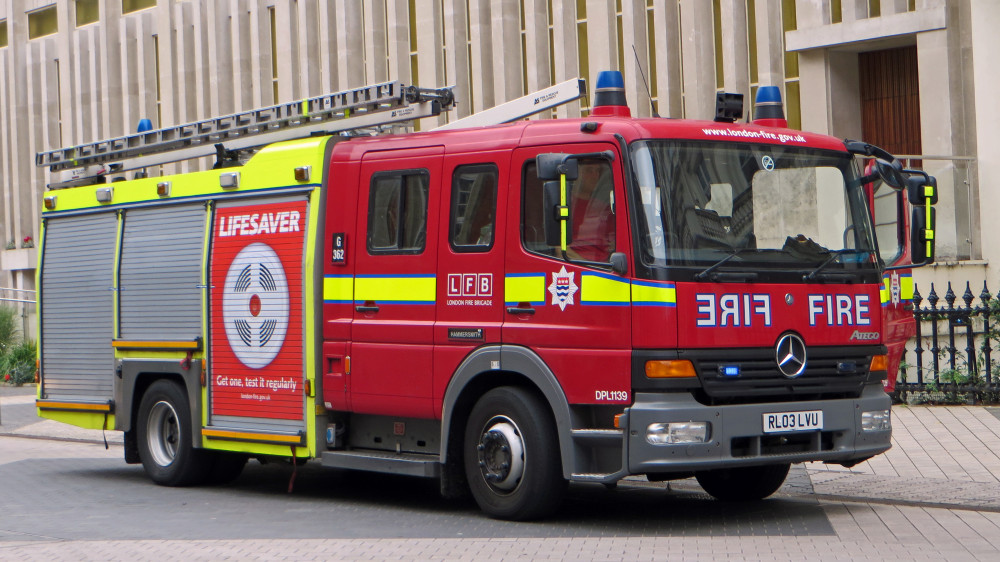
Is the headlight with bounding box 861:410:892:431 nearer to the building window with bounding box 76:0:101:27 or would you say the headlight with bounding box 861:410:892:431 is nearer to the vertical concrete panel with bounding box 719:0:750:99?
the vertical concrete panel with bounding box 719:0:750:99

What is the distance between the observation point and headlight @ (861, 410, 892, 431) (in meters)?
9.30

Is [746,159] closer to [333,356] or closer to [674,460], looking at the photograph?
[674,460]

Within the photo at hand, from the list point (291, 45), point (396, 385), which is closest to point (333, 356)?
point (396, 385)

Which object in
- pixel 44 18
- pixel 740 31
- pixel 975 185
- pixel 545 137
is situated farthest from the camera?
pixel 44 18

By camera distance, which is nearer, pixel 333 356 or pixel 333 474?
pixel 333 356

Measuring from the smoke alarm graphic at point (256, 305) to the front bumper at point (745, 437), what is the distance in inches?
→ 139

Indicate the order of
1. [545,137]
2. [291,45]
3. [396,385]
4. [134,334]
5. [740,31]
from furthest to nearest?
[291,45] < [740,31] < [134,334] < [396,385] < [545,137]

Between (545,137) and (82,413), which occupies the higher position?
(545,137)

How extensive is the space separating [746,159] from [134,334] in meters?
5.98

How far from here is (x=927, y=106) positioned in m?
21.4

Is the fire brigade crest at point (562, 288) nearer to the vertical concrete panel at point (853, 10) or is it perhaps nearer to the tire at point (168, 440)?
the tire at point (168, 440)

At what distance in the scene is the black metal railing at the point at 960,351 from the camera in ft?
51.9

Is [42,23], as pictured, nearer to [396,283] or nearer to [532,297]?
[396,283]

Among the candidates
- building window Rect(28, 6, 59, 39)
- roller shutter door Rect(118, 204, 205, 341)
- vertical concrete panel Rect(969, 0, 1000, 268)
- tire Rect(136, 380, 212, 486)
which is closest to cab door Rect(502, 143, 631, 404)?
roller shutter door Rect(118, 204, 205, 341)
